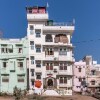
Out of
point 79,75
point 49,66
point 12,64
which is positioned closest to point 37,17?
point 49,66

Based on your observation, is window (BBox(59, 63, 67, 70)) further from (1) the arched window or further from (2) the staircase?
(2) the staircase

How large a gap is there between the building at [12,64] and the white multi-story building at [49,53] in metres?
1.36

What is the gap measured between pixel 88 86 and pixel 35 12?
25122 millimetres

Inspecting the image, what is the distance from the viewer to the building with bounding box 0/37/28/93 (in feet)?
265

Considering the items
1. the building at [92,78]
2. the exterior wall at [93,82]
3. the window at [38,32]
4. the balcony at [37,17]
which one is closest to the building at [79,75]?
the building at [92,78]

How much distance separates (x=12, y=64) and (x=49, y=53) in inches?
295

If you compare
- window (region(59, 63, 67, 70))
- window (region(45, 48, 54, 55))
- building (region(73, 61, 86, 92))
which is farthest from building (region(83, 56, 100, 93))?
window (region(45, 48, 54, 55))

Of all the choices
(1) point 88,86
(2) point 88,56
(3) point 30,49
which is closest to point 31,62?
(3) point 30,49

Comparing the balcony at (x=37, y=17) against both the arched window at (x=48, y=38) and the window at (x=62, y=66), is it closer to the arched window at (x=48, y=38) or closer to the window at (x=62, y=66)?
the arched window at (x=48, y=38)

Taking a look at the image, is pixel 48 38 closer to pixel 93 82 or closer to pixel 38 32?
pixel 38 32

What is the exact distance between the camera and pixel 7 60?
80938 mm

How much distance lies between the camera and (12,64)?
81.0m

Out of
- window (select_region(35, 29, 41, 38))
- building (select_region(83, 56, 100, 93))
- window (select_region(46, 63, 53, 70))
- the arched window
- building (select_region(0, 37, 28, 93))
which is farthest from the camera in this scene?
building (select_region(83, 56, 100, 93))

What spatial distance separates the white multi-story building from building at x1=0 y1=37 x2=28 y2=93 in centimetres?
136
